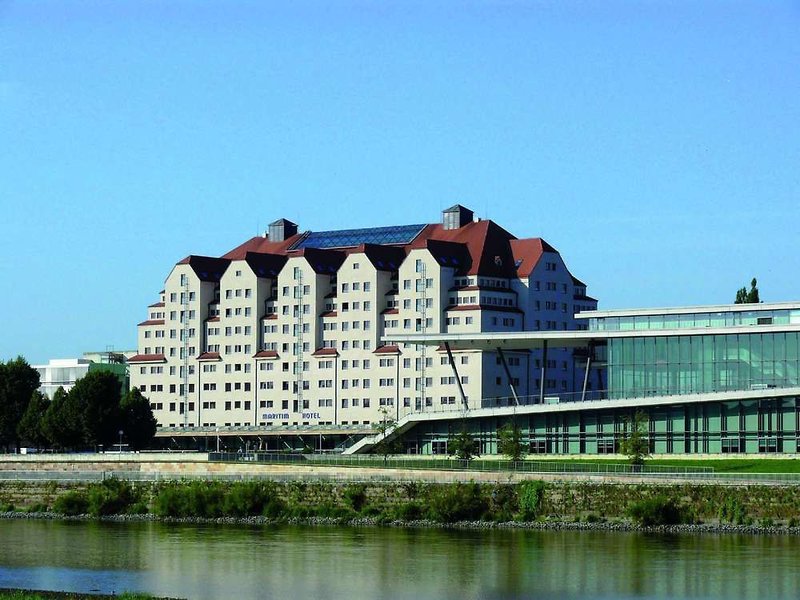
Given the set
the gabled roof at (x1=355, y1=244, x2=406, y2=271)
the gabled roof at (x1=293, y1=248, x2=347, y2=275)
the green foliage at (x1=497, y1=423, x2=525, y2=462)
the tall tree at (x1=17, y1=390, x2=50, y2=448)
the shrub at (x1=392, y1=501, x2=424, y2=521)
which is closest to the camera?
the shrub at (x1=392, y1=501, x2=424, y2=521)

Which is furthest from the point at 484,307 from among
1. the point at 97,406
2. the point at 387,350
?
the point at 97,406

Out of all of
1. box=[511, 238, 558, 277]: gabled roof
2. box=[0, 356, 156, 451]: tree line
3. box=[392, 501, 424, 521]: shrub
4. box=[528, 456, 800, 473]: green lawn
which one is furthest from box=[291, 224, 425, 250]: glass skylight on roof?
box=[392, 501, 424, 521]: shrub

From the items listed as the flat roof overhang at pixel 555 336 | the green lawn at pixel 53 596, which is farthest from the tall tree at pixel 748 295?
the green lawn at pixel 53 596

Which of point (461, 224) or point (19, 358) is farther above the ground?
point (461, 224)

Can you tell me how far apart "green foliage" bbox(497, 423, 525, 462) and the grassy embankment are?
1414 cm

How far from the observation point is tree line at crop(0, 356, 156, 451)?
150500 millimetres

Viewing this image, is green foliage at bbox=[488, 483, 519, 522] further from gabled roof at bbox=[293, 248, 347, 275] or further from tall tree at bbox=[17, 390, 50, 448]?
gabled roof at bbox=[293, 248, 347, 275]

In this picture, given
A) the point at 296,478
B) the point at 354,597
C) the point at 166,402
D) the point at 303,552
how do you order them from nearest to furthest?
the point at 354,597, the point at 303,552, the point at 296,478, the point at 166,402

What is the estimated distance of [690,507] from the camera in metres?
94.2

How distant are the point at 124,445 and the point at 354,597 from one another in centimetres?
9225

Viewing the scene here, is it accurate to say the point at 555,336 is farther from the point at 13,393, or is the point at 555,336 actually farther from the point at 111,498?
the point at 13,393

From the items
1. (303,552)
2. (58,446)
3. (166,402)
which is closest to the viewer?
(303,552)

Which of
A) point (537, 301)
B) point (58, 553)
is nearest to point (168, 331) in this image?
point (537, 301)

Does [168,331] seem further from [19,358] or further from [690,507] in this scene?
[690,507]
